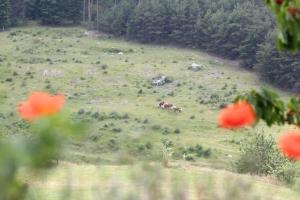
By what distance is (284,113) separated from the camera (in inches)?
144

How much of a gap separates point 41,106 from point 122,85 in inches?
1557

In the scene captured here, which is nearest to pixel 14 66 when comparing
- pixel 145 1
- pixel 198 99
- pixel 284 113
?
pixel 198 99

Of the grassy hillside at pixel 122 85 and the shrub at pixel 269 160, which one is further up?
the shrub at pixel 269 160

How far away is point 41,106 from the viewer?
1591mm

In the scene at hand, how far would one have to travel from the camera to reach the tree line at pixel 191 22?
4500 cm

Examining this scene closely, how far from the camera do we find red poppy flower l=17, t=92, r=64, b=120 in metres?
1.54

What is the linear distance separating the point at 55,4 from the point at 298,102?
58245 mm

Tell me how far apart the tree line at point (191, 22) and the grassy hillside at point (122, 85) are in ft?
5.43

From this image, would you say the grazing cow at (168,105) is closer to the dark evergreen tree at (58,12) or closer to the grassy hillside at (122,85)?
the grassy hillside at (122,85)

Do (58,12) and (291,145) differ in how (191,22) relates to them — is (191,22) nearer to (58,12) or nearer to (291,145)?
(58,12)

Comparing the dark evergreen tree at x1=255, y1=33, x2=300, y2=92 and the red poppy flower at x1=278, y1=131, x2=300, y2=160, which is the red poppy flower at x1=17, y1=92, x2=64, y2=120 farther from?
the dark evergreen tree at x1=255, y1=33, x2=300, y2=92

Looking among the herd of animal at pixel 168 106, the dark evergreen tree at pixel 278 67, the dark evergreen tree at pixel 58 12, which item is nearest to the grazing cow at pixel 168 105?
the herd of animal at pixel 168 106

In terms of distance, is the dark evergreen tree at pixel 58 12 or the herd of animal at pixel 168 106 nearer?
the herd of animal at pixel 168 106

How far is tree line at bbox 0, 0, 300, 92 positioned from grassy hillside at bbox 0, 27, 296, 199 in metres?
1.66
